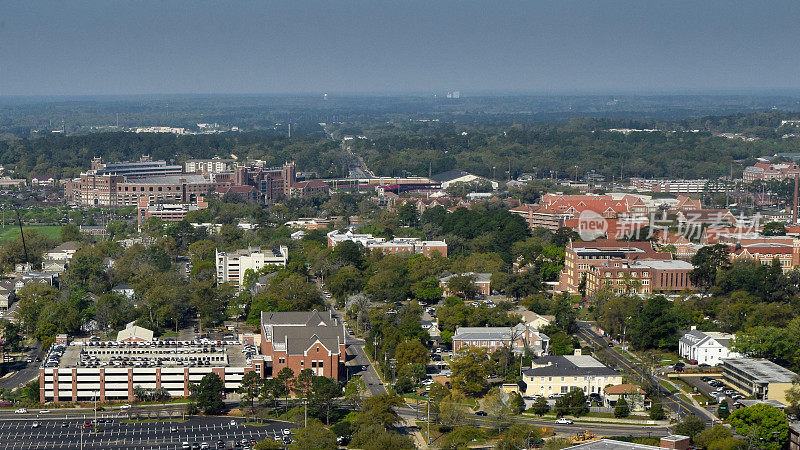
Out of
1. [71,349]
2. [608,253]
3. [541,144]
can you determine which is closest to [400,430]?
[71,349]

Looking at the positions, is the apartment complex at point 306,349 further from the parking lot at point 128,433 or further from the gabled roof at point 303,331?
the parking lot at point 128,433

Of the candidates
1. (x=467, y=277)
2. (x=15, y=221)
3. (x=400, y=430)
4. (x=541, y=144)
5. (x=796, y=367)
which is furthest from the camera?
(x=541, y=144)

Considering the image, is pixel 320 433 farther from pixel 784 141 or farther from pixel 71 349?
pixel 784 141

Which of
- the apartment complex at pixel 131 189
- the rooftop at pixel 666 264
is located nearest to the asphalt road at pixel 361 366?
the rooftop at pixel 666 264

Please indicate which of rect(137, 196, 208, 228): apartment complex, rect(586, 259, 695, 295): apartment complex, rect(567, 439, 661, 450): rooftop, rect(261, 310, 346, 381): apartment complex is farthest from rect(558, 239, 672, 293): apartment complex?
rect(137, 196, 208, 228): apartment complex

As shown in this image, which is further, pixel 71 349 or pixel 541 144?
pixel 541 144

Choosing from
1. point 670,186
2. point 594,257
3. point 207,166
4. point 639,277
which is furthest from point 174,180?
point 639,277

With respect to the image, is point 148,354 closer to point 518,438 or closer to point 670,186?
point 518,438

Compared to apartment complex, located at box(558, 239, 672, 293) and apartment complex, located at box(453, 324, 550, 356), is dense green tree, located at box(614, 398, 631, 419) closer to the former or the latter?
apartment complex, located at box(453, 324, 550, 356)
